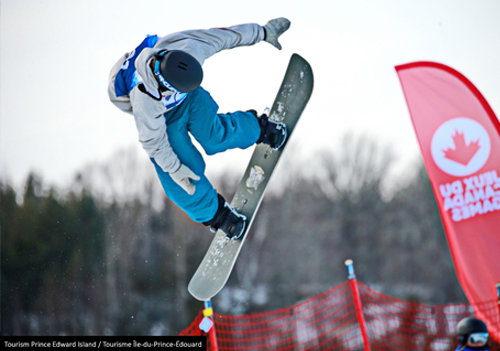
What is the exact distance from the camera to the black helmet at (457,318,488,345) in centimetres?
244

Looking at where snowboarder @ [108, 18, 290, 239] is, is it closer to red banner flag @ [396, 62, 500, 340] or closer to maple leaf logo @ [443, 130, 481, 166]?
→ red banner flag @ [396, 62, 500, 340]

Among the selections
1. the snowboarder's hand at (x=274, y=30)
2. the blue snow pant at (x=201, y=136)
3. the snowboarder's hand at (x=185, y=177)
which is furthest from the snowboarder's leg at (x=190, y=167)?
the snowboarder's hand at (x=274, y=30)

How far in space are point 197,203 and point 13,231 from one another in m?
14.8

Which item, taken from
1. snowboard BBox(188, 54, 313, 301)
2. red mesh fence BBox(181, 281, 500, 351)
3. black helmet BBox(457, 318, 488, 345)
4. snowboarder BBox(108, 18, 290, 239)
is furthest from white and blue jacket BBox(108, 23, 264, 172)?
red mesh fence BBox(181, 281, 500, 351)

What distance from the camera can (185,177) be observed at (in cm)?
240

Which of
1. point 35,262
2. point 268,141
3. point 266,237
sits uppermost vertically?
point 268,141

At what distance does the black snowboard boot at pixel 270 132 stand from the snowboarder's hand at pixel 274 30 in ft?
1.56

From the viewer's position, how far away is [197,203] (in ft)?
8.63

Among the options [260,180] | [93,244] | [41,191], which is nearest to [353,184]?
[93,244]

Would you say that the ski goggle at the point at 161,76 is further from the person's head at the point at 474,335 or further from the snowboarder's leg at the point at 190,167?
the person's head at the point at 474,335

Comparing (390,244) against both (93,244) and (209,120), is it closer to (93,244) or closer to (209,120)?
(93,244)

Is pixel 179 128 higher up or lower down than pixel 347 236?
higher up

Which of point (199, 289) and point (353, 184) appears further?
point (353, 184)

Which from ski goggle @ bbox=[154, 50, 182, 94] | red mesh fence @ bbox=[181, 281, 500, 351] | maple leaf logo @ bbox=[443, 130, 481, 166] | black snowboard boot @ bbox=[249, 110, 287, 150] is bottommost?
red mesh fence @ bbox=[181, 281, 500, 351]
